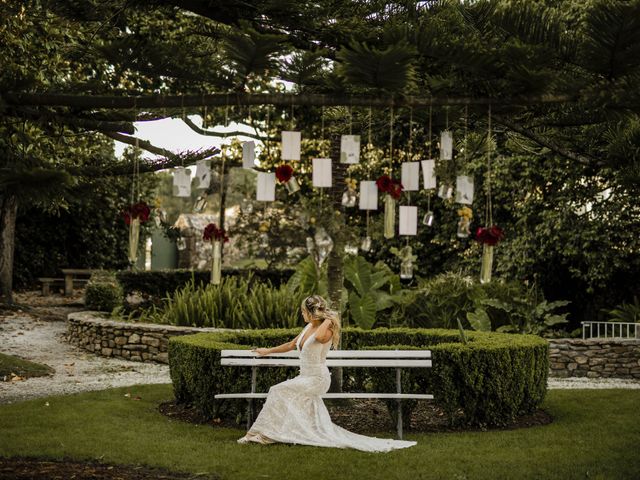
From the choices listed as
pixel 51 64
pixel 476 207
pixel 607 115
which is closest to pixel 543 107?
pixel 607 115

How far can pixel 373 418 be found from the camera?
8320mm

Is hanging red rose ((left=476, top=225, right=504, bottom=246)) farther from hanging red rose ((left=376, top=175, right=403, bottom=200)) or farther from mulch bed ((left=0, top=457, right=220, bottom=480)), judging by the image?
mulch bed ((left=0, top=457, right=220, bottom=480))

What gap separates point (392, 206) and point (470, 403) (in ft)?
9.64

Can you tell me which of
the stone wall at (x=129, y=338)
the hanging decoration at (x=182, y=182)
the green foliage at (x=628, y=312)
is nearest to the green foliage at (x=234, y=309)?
the stone wall at (x=129, y=338)

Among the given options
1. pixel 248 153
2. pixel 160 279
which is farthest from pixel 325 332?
pixel 160 279

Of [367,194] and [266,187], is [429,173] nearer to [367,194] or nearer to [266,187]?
[367,194]

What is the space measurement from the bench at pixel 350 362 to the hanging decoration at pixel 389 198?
2166mm

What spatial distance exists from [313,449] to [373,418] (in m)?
1.70

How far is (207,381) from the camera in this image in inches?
312

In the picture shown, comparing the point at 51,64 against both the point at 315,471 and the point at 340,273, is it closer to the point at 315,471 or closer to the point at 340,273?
the point at 340,273

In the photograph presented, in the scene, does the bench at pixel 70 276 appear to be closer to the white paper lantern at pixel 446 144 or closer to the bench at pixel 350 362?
the bench at pixel 350 362

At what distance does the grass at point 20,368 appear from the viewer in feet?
35.8

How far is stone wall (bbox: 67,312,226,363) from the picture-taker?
12.4 meters

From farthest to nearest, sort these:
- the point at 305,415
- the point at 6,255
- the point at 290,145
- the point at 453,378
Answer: the point at 6,255, the point at 453,378, the point at 305,415, the point at 290,145
